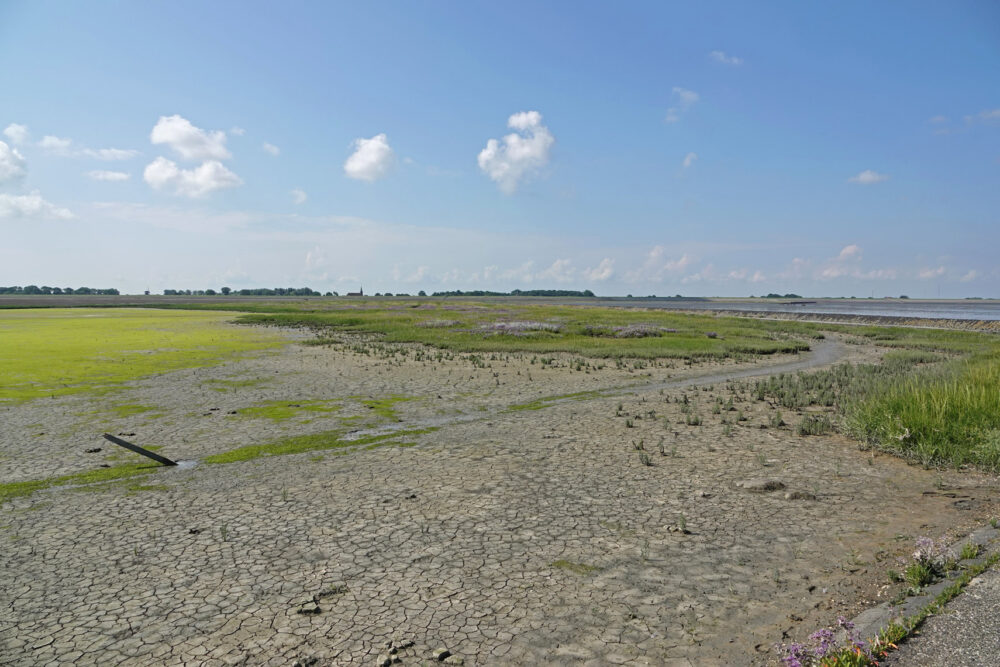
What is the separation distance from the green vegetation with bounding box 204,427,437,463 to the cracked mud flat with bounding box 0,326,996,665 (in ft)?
1.48

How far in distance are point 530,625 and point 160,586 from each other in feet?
14.3

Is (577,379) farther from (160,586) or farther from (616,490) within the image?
(160,586)

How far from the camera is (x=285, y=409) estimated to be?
16781mm

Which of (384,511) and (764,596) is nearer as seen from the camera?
(764,596)

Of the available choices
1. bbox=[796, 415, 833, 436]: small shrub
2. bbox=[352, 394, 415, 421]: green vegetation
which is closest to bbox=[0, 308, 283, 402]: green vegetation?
bbox=[352, 394, 415, 421]: green vegetation

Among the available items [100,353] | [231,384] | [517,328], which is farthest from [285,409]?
[517,328]

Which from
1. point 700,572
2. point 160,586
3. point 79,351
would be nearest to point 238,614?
point 160,586

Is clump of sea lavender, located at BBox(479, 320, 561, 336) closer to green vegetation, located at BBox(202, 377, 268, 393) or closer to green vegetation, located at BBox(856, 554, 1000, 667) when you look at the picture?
green vegetation, located at BBox(202, 377, 268, 393)

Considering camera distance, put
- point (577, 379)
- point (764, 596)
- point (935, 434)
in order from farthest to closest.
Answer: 1. point (577, 379)
2. point (935, 434)
3. point (764, 596)

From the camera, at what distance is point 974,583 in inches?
224

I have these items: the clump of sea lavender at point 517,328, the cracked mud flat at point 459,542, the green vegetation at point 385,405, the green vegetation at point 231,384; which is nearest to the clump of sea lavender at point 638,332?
the clump of sea lavender at point 517,328

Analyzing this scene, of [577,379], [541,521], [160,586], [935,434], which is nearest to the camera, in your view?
[160,586]

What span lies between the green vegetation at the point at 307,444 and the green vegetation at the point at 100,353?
10.6 meters

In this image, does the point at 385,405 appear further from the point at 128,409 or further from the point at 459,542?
the point at 459,542
